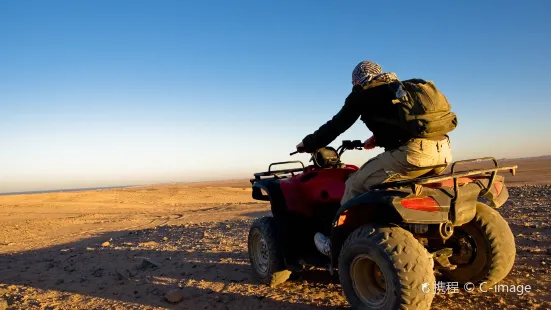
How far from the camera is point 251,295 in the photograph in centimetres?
452

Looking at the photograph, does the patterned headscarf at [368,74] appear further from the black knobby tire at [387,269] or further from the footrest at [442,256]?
the footrest at [442,256]

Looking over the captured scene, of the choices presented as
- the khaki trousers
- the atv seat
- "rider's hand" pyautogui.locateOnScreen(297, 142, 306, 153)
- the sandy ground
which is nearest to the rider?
the khaki trousers

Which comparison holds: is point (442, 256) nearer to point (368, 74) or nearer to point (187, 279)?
point (368, 74)

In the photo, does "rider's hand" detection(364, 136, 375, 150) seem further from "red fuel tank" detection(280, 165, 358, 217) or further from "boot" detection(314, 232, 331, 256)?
"boot" detection(314, 232, 331, 256)

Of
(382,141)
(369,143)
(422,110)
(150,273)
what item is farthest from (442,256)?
(150,273)

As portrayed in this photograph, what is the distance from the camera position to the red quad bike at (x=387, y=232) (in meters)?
3.07

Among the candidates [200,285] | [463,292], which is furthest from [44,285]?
[463,292]

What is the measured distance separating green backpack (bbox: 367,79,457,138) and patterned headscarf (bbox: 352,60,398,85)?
27 centimetres

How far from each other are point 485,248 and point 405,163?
1.39 m

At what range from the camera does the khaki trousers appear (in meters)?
3.28

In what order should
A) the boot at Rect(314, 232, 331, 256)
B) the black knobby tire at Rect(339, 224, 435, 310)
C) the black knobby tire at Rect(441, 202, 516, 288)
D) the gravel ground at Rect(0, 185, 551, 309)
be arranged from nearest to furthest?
1. the black knobby tire at Rect(339, 224, 435, 310)
2. the black knobby tire at Rect(441, 202, 516, 288)
3. the boot at Rect(314, 232, 331, 256)
4. the gravel ground at Rect(0, 185, 551, 309)

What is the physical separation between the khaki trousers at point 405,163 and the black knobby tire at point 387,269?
431 millimetres

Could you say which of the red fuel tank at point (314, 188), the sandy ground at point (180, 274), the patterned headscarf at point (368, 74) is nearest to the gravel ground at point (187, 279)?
the sandy ground at point (180, 274)

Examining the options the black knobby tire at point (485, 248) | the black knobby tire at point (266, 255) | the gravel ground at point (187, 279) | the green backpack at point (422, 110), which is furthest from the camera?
the black knobby tire at point (266, 255)
